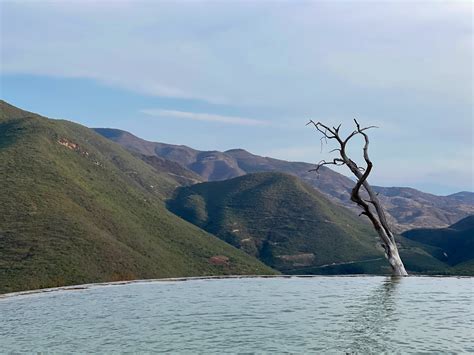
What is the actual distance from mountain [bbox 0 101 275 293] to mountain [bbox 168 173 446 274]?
93.2 feet

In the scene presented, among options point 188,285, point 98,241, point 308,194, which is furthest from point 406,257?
point 188,285

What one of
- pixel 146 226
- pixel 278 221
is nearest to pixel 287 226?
pixel 278 221

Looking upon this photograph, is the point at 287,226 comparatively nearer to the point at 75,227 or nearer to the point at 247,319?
the point at 75,227

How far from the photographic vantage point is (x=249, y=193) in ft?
563

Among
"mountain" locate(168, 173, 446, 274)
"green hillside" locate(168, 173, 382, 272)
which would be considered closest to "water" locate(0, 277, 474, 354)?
"mountain" locate(168, 173, 446, 274)

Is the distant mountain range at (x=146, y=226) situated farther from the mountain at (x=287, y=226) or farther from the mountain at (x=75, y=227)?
the mountain at (x=287, y=226)

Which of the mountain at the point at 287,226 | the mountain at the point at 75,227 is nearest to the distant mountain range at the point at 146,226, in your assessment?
the mountain at the point at 75,227

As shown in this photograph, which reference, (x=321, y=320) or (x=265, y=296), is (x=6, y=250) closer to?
(x=265, y=296)

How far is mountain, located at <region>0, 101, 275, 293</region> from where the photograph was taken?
2351 inches

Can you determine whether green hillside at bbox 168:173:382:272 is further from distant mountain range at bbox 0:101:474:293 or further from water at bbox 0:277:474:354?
water at bbox 0:277:474:354

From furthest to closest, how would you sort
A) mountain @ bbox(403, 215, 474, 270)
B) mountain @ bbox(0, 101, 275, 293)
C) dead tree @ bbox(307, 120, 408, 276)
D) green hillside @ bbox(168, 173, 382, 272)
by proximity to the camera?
1. mountain @ bbox(403, 215, 474, 270)
2. green hillside @ bbox(168, 173, 382, 272)
3. mountain @ bbox(0, 101, 275, 293)
4. dead tree @ bbox(307, 120, 408, 276)

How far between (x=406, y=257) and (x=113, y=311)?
124 metres

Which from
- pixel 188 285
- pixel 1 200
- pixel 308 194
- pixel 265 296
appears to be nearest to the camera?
pixel 265 296

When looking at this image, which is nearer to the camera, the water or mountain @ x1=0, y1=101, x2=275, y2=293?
the water
